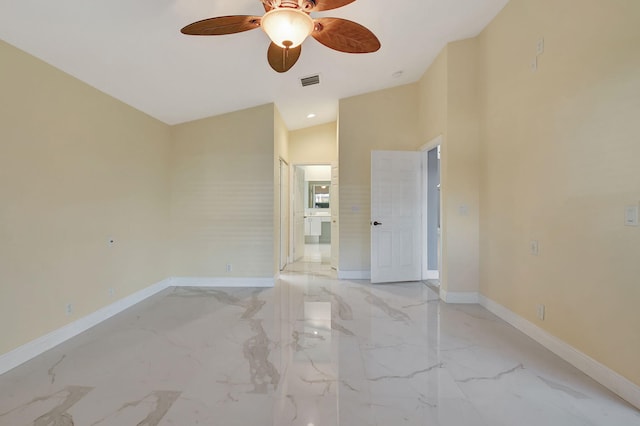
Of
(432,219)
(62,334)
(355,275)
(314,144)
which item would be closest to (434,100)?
(432,219)

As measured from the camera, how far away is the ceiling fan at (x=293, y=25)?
1.75m

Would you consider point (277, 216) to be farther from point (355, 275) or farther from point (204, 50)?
point (204, 50)

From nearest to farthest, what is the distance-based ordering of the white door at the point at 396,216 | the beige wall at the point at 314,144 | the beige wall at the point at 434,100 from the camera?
the beige wall at the point at 434,100, the white door at the point at 396,216, the beige wall at the point at 314,144

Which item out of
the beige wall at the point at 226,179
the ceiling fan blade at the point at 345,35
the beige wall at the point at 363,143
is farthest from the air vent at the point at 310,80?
the ceiling fan blade at the point at 345,35

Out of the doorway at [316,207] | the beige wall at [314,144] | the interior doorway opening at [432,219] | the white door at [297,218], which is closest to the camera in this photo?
the interior doorway opening at [432,219]

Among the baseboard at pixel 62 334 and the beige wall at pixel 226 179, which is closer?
the baseboard at pixel 62 334

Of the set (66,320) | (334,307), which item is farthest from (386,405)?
(66,320)

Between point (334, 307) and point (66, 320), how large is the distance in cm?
254

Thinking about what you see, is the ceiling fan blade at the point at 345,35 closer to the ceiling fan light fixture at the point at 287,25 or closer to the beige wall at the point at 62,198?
the ceiling fan light fixture at the point at 287,25

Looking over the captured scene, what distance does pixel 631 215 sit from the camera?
1.79m

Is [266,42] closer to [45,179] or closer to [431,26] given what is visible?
[431,26]

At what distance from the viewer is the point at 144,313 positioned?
3.26 m

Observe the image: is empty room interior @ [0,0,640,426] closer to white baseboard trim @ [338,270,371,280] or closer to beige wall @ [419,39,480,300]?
beige wall @ [419,39,480,300]

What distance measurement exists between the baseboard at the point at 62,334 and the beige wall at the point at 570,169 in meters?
4.06
